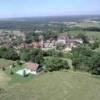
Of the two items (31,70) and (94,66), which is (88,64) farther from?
(31,70)

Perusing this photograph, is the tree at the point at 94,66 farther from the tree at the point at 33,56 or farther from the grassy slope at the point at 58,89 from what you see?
the tree at the point at 33,56

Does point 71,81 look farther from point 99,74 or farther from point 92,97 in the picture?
point 99,74

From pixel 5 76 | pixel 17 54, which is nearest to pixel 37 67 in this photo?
pixel 5 76

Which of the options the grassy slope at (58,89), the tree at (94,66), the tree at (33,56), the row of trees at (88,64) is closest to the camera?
the grassy slope at (58,89)

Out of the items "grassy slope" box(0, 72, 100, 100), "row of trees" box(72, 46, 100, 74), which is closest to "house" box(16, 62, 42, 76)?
"row of trees" box(72, 46, 100, 74)

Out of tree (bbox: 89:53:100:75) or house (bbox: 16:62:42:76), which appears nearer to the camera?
tree (bbox: 89:53:100:75)

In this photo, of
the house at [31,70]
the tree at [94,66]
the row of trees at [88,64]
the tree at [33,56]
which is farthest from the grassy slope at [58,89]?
the tree at [33,56]

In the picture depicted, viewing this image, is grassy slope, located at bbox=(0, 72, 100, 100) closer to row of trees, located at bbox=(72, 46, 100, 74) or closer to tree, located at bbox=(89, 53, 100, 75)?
tree, located at bbox=(89, 53, 100, 75)

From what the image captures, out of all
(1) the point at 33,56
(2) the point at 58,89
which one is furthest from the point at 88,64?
(1) the point at 33,56
